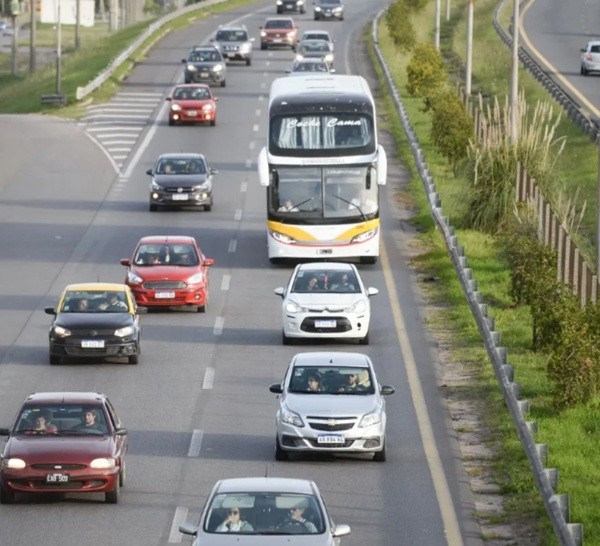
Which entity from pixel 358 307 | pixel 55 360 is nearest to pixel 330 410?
pixel 55 360

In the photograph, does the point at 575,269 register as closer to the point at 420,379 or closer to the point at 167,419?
the point at 420,379

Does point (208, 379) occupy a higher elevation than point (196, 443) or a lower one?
lower

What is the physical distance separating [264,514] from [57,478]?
200 inches

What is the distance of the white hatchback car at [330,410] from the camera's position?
23953mm

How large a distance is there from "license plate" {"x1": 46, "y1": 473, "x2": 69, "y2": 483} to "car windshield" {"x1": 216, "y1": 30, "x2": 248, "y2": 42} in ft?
218

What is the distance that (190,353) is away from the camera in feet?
108

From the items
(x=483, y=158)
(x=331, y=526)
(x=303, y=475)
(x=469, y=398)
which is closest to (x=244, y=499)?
(x=331, y=526)

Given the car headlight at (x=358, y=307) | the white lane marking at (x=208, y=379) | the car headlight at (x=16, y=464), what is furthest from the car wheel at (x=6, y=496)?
the car headlight at (x=358, y=307)

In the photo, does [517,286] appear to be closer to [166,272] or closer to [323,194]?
[166,272]

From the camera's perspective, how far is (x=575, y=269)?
34.2 m

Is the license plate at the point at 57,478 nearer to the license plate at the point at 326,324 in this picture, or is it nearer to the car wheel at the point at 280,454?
the car wheel at the point at 280,454

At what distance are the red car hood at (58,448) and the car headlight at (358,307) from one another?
11.6 metres

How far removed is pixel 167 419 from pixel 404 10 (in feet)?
241

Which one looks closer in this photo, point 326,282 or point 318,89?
point 326,282
